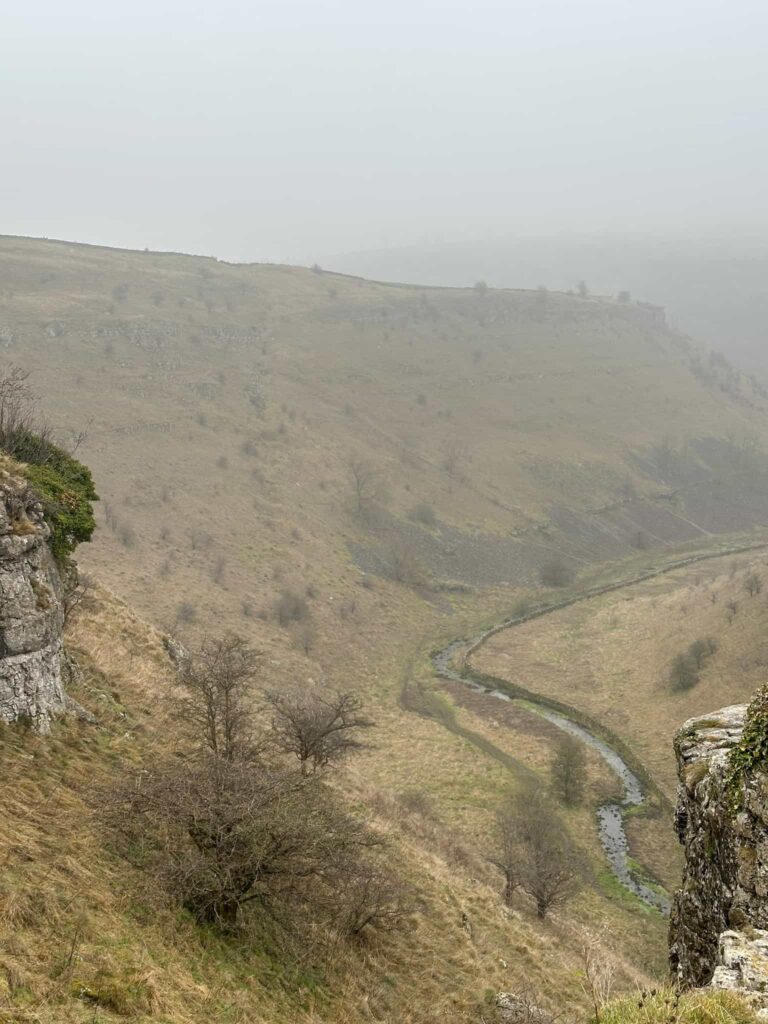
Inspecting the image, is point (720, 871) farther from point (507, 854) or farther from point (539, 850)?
point (507, 854)

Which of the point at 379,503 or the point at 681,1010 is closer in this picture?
the point at 681,1010

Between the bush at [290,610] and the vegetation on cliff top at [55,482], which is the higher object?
the vegetation on cliff top at [55,482]

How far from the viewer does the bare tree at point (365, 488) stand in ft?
301

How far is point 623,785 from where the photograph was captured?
4206cm

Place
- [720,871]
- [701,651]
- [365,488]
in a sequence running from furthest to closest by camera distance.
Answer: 1. [365,488]
2. [701,651]
3. [720,871]

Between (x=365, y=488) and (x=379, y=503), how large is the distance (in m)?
3.68

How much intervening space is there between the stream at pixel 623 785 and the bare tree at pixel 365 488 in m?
29.9

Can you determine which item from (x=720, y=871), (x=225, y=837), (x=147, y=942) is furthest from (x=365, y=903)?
(x=720, y=871)

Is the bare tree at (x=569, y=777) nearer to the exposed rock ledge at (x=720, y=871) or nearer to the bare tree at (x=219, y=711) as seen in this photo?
the bare tree at (x=219, y=711)

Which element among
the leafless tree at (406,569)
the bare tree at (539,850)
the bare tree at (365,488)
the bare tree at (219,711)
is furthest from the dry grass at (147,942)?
the bare tree at (365,488)

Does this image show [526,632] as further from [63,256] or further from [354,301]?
[63,256]

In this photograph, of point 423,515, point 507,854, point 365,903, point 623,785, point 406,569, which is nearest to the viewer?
point 365,903

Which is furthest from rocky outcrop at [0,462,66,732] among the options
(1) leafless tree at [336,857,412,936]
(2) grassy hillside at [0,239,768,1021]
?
(1) leafless tree at [336,857,412,936]

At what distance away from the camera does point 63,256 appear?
13325cm
